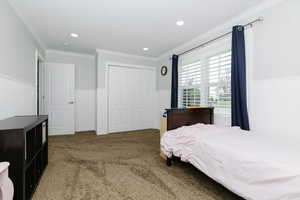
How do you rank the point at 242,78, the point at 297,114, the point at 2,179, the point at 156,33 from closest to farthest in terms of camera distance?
the point at 2,179
the point at 297,114
the point at 242,78
the point at 156,33

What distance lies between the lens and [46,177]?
1989mm

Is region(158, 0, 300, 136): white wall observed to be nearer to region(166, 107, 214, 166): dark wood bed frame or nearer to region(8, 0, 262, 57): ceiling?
region(8, 0, 262, 57): ceiling

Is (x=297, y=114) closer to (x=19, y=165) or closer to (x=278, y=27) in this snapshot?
(x=278, y=27)

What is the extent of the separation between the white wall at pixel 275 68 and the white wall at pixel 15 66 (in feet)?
11.2

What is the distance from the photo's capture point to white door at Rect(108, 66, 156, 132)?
4559 millimetres

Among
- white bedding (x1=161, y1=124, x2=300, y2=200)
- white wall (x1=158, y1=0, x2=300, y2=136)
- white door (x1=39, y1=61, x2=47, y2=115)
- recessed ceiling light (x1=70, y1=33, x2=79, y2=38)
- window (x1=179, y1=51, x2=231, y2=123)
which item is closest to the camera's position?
white bedding (x1=161, y1=124, x2=300, y2=200)

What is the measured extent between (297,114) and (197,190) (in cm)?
152

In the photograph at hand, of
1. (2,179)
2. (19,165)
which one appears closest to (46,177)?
(19,165)

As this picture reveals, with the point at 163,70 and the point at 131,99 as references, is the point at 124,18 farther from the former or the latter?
the point at 131,99

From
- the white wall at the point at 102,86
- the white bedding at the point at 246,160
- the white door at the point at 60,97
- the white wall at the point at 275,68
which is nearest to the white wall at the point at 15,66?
the white door at the point at 60,97

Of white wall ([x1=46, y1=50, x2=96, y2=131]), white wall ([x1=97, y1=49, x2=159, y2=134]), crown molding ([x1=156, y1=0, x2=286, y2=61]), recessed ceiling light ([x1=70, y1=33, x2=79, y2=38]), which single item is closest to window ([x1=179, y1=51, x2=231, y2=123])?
crown molding ([x1=156, y1=0, x2=286, y2=61])

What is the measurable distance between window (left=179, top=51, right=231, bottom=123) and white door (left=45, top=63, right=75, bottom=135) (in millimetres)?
3172

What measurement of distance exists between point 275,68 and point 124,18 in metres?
2.40

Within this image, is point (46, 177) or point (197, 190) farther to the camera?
point (46, 177)
